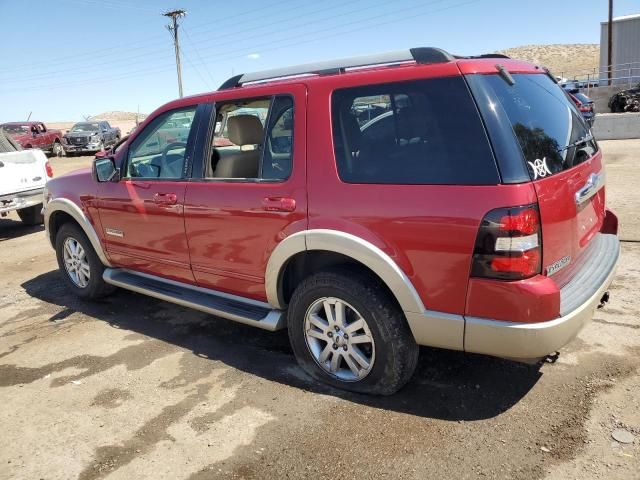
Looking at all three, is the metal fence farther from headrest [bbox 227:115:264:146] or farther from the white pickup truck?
headrest [bbox 227:115:264:146]

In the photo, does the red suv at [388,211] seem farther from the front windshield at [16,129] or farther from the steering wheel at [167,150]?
the front windshield at [16,129]

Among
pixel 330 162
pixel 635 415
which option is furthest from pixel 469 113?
pixel 635 415

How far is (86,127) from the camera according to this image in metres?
26.5

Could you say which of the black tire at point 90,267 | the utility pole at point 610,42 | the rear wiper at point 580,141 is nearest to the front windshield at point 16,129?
the black tire at point 90,267

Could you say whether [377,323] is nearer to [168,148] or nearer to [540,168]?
[540,168]

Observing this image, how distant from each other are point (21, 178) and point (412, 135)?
781cm

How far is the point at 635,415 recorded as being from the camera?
2.90 metres

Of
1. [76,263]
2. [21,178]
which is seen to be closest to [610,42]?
[21,178]

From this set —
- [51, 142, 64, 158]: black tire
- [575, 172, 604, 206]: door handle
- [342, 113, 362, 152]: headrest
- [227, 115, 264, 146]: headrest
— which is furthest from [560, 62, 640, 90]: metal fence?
[342, 113, 362, 152]: headrest

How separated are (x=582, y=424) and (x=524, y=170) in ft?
4.72

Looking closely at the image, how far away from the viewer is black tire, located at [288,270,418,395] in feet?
9.86

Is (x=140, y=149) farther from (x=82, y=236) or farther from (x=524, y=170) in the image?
(x=524, y=170)

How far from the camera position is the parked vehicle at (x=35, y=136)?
2316 cm

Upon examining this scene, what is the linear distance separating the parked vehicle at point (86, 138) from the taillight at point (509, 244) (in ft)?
83.1
